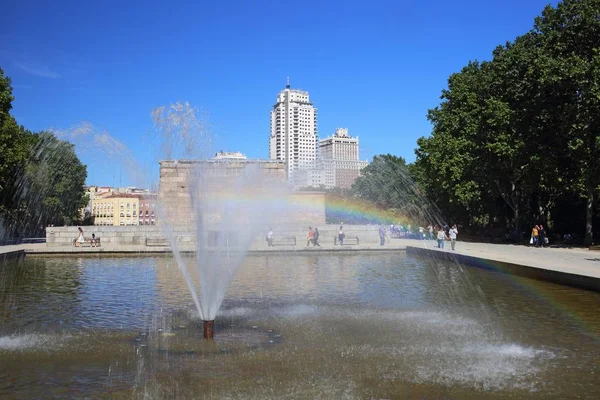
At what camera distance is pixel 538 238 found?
30984 mm

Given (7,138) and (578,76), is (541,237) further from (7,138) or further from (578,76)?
(7,138)

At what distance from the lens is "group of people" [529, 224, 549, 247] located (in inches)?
1189

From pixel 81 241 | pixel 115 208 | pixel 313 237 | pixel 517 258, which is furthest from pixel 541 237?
pixel 115 208

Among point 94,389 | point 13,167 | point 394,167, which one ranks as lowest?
point 94,389

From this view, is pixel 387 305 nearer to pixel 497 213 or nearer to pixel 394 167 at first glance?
pixel 497 213

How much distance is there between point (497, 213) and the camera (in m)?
43.9

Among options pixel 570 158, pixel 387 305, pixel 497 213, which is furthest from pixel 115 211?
pixel 387 305

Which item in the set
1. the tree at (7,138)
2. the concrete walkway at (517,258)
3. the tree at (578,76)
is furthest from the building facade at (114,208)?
the tree at (578,76)

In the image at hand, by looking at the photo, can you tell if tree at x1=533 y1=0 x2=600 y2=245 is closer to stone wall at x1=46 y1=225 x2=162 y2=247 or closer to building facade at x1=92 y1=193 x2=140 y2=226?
stone wall at x1=46 y1=225 x2=162 y2=247

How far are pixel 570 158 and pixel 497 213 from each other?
1553 centimetres

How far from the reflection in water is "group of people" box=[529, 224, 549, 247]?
16.0 metres

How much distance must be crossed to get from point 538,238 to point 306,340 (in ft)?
85.3

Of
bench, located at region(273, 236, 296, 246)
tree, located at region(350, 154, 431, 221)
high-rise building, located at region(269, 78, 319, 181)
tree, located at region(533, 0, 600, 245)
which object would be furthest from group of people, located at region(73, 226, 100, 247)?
tree, located at region(350, 154, 431, 221)

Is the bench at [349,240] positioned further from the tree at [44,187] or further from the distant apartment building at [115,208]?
the distant apartment building at [115,208]
